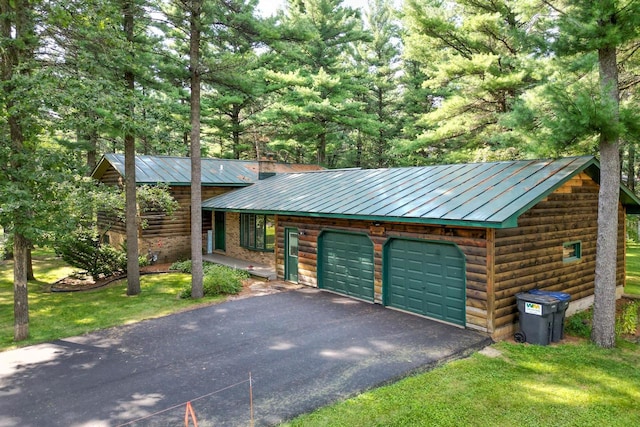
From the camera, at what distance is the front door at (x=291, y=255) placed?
13.7m

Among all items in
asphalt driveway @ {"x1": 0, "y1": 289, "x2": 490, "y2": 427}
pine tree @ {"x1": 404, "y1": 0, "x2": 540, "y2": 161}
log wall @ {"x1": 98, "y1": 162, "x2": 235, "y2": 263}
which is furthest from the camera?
log wall @ {"x1": 98, "y1": 162, "x2": 235, "y2": 263}

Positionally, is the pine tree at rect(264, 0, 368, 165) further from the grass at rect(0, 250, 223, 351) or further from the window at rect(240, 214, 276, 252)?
the grass at rect(0, 250, 223, 351)

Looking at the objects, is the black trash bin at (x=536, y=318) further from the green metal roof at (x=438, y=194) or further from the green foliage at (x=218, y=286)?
the green foliage at (x=218, y=286)

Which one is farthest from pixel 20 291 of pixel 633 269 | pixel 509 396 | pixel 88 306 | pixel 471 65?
pixel 633 269

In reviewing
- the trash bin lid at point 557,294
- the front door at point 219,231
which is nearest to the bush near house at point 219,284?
the front door at point 219,231

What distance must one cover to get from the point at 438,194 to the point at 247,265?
880cm

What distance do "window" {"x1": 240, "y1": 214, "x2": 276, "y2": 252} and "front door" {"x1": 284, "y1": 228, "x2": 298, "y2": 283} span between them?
6.27 feet

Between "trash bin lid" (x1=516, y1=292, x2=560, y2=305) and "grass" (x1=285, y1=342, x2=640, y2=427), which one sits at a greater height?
"trash bin lid" (x1=516, y1=292, x2=560, y2=305)

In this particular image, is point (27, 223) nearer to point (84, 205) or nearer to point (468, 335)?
point (84, 205)

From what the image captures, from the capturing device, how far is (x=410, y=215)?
9.29 meters

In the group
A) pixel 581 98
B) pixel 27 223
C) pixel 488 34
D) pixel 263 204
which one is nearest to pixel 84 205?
pixel 27 223

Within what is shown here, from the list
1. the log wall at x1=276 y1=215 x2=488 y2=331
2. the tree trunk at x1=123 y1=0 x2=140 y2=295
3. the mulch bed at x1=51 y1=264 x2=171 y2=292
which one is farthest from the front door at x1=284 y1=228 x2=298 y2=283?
the mulch bed at x1=51 y1=264 x2=171 y2=292

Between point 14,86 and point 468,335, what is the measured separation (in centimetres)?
1056

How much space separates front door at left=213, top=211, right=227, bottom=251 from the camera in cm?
1908
